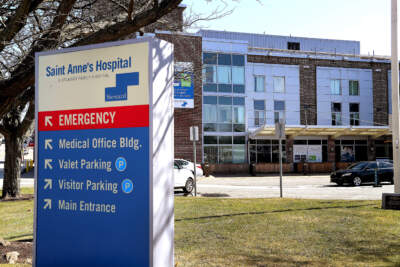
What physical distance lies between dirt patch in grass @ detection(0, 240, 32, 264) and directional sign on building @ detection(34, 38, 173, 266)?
172 cm

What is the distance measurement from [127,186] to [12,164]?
484 inches

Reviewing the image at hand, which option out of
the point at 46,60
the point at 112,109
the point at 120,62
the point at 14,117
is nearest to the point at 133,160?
the point at 112,109

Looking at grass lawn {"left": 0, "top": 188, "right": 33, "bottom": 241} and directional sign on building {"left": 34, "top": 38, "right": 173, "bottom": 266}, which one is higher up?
directional sign on building {"left": 34, "top": 38, "right": 173, "bottom": 266}

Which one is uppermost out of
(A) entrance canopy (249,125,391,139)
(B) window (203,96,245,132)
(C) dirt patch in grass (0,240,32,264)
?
(B) window (203,96,245,132)

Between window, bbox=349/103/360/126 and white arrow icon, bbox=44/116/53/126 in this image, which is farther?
window, bbox=349/103/360/126

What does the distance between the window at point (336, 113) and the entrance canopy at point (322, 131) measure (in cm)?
210

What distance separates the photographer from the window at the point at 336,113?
41906 mm

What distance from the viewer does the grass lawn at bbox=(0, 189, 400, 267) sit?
621 cm

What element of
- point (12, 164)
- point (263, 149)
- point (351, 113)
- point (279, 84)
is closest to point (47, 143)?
point (12, 164)

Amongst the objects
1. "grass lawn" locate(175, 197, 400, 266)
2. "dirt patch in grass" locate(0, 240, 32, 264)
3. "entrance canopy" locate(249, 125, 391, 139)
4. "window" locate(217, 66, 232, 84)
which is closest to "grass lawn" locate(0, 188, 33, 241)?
"dirt patch in grass" locate(0, 240, 32, 264)

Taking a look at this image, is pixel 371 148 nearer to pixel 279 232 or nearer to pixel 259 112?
pixel 259 112

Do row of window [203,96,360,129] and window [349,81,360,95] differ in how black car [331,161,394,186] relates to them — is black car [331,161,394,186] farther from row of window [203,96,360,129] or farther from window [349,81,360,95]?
window [349,81,360,95]

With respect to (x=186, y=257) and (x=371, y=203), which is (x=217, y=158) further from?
(x=186, y=257)

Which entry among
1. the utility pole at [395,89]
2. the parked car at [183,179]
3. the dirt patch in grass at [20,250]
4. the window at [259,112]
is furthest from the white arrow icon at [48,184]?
the window at [259,112]
